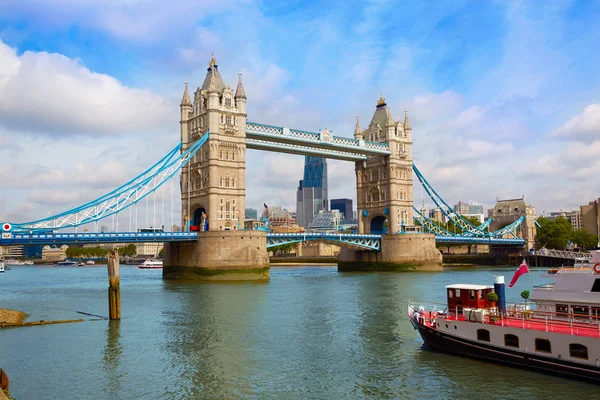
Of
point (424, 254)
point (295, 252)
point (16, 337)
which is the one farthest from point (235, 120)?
point (295, 252)

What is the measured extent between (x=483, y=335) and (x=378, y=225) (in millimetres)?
71249

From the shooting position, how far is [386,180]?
8825cm

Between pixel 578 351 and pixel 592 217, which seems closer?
pixel 578 351

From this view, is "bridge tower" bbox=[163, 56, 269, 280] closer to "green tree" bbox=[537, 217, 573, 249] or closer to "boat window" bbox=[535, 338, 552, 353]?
"boat window" bbox=[535, 338, 552, 353]

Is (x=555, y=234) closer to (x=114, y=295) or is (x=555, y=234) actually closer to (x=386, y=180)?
(x=386, y=180)

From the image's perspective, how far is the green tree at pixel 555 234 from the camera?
347 ft

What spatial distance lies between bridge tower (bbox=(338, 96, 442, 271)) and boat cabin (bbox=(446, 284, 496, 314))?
188ft

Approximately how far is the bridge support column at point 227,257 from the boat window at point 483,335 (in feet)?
133

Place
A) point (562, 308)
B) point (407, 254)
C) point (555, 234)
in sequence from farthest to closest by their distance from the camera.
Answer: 1. point (555, 234)
2. point (407, 254)
3. point (562, 308)

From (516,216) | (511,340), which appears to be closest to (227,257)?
(511,340)

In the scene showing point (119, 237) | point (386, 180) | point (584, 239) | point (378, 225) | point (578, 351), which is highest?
point (386, 180)

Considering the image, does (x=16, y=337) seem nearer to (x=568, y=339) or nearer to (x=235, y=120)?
(x=568, y=339)

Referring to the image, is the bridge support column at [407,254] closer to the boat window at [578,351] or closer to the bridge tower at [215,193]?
the bridge tower at [215,193]

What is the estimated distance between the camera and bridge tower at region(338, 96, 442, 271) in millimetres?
81000
